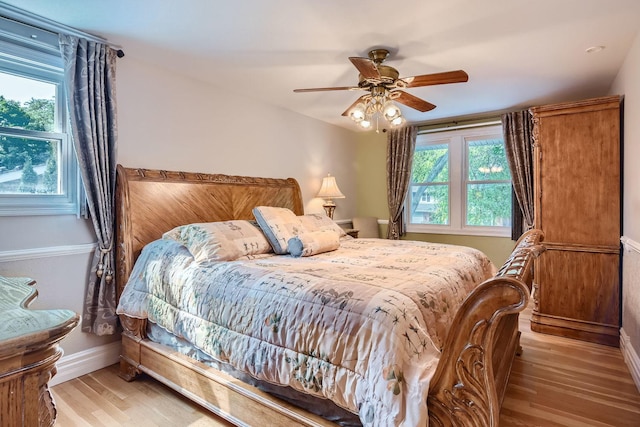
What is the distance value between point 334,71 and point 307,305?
7.12 feet

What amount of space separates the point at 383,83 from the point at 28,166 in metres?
2.47

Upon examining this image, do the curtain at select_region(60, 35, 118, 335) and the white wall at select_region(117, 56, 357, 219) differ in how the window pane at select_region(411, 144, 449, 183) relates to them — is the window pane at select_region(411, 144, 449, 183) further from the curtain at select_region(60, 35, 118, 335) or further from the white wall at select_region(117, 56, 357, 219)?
the curtain at select_region(60, 35, 118, 335)

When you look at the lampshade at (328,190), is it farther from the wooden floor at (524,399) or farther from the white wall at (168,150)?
the wooden floor at (524,399)

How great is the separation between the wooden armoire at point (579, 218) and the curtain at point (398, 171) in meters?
1.85

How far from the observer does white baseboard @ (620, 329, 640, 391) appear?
2.32 metres

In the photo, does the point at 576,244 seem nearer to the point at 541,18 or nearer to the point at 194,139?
the point at 541,18

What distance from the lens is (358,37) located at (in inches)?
93.2

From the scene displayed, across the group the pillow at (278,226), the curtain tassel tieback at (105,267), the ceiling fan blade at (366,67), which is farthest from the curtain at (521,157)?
the curtain tassel tieback at (105,267)

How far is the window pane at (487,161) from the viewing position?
176 inches

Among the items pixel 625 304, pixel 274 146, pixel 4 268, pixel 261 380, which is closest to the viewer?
pixel 261 380

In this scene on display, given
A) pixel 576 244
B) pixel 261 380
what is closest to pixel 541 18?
pixel 576 244

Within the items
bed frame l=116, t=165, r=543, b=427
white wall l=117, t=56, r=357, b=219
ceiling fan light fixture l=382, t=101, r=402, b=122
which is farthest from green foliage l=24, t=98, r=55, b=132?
ceiling fan light fixture l=382, t=101, r=402, b=122

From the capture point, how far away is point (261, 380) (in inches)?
66.3

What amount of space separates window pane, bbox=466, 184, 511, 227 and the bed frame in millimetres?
2081
